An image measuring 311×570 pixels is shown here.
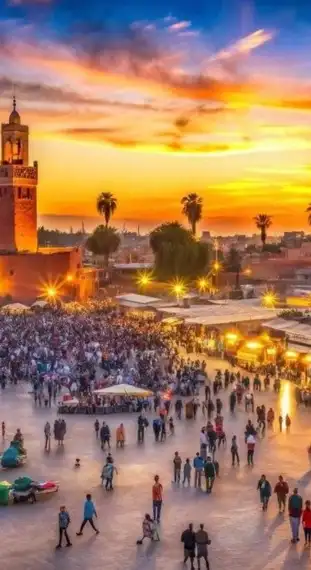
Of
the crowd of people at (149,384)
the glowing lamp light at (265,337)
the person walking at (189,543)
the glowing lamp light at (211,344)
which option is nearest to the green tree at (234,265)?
the crowd of people at (149,384)

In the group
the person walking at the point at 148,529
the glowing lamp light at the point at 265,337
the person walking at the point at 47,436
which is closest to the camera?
the person walking at the point at 148,529

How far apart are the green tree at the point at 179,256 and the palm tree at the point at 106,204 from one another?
2538 cm

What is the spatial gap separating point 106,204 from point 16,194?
32.2m

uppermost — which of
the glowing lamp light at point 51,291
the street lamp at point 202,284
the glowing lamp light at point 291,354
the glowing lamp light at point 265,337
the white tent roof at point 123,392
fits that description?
the street lamp at point 202,284

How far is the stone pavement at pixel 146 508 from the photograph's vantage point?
1349 centimetres

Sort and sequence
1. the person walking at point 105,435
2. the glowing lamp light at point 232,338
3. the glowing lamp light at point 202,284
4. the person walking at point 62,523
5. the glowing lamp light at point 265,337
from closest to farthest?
1. the person walking at point 62,523
2. the person walking at point 105,435
3. the glowing lamp light at point 265,337
4. the glowing lamp light at point 232,338
5. the glowing lamp light at point 202,284

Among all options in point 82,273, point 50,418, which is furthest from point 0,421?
point 82,273

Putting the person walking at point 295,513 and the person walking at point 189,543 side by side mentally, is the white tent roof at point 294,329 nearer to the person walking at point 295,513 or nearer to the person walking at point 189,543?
the person walking at point 295,513

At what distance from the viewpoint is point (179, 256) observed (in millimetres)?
74688

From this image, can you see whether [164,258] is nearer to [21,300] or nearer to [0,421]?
[21,300]

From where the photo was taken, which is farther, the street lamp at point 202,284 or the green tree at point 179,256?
the green tree at point 179,256

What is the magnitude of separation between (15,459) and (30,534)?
14.4 ft

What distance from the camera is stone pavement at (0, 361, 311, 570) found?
1349cm

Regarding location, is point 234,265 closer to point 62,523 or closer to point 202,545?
point 62,523
